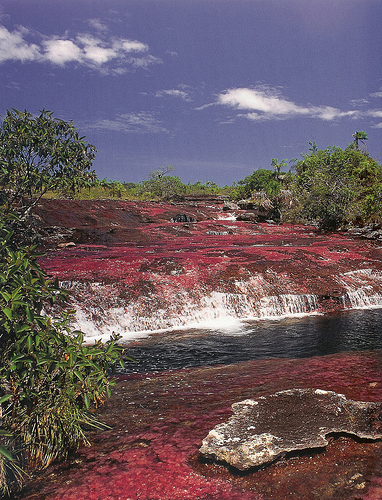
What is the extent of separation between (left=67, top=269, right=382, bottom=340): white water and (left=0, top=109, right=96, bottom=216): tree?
4.60 meters

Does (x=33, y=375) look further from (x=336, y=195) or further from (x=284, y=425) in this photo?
(x=336, y=195)

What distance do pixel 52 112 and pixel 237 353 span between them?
595cm

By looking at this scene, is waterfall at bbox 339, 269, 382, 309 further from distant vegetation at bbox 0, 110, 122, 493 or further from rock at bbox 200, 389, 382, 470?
distant vegetation at bbox 0, 110, 122, 493

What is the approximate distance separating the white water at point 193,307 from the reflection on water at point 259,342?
22.5 inches

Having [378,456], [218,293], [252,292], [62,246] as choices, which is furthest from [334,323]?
[62,246]

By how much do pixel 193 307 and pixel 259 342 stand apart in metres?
2.65

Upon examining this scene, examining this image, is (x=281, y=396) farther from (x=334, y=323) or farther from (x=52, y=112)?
(x=334, y=323)

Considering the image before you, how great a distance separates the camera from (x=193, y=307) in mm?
10523

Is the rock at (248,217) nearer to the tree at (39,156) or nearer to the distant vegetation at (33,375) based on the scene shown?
the tree at (39,156)

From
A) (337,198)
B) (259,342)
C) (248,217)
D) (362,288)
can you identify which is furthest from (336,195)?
(259,342)

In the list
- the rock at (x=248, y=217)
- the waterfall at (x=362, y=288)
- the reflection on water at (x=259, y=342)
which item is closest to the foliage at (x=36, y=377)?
the reflection on water at (x=259, y=342)

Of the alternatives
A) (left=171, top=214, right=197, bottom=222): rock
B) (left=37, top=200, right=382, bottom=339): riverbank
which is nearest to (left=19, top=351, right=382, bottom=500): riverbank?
(left=37, top=200, right=382, bottom=339): riverbank

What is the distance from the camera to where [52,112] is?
17.3 ft

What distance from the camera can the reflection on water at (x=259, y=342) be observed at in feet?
24.4
